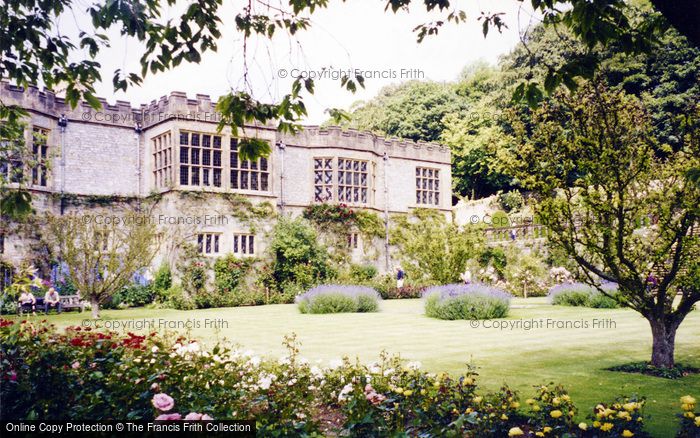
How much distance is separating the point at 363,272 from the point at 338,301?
28.0 feet

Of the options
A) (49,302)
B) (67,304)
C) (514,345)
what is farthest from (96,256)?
(514,345)

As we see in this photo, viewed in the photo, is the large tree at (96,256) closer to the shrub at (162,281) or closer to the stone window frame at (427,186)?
the shrub at (162,281)

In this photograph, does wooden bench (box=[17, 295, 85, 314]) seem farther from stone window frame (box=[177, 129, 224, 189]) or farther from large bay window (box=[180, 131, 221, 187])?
large bay window (box=[180, 131, 221, 187])

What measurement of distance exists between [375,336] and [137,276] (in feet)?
41.3

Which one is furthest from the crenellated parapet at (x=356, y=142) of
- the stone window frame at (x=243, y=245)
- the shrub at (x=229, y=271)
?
the shrub at (x=229, y=271)

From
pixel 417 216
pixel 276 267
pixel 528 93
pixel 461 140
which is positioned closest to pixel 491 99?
pixel 461 140

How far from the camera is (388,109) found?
43.8 m

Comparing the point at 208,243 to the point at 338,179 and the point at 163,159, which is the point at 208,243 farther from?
the point at 338,179

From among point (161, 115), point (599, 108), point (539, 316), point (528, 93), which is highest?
point (161, 115)

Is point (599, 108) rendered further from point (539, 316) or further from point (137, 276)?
point (137, 276)

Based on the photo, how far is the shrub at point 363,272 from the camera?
2414cm

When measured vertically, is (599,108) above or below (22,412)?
above

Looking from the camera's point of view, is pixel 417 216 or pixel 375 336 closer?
pixel 375 336

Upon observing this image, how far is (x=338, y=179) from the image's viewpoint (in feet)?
81.4
